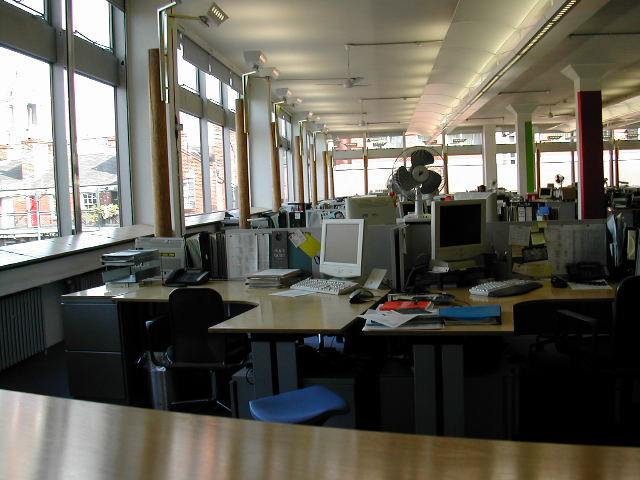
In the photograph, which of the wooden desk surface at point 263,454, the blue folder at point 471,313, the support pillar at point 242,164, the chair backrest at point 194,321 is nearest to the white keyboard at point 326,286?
the chair backrest at point 194,321

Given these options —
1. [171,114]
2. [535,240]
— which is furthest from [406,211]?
[535,240]

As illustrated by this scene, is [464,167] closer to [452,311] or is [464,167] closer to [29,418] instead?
[452,311]

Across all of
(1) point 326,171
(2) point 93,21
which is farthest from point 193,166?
(1) point 326,171

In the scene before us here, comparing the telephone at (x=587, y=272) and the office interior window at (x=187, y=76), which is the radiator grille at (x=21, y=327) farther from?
the office interior window at (x=187, y=76)

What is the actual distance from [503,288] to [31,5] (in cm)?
509

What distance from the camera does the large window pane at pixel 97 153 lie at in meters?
6.49

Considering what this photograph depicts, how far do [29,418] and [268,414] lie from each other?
89cm

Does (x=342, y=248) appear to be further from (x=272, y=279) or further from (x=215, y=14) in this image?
(x=215, y=14)

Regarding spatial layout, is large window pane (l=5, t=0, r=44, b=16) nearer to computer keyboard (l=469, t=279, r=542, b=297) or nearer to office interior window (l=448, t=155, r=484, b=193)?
computer keyboard (l=469, t=279, r=542, b=297)

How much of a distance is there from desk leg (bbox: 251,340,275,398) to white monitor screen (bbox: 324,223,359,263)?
1.10 meters

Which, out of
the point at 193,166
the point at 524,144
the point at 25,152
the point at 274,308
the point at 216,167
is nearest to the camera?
the point at 274,308

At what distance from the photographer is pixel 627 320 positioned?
10.0 feet

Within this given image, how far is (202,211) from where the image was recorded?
11508 millimetres

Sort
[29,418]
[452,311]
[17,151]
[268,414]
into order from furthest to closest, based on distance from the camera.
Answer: [17,151] → [452,311] → [268,414] → [29,418]
